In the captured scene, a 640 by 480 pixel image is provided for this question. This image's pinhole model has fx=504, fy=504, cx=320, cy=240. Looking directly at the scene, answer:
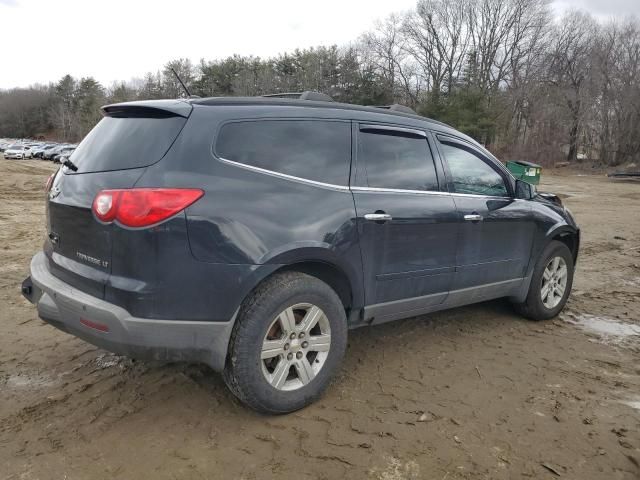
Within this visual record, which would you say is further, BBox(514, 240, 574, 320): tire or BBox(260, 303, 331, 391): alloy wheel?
BBox(514, 240, 574, 320): tire

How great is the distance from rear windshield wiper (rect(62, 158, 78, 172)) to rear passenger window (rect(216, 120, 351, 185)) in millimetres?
941

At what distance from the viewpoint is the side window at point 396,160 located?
11.1 feet

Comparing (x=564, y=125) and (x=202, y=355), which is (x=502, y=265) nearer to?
(x=202, y=355)

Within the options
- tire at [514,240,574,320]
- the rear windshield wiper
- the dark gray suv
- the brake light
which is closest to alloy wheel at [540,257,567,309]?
tire at [514,240,574,320]

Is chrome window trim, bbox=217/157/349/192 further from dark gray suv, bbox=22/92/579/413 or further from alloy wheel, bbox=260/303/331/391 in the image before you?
alloy wheel, bbox=260/303/331/391

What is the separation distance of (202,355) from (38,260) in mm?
1442

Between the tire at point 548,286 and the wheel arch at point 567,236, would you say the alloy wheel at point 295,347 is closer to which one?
the tire at point 548,286

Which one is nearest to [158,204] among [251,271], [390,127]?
[251,271]

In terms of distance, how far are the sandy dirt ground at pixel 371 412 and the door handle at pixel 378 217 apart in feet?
3.68

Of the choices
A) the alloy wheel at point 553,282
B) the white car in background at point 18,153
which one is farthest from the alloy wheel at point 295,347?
the white car in background at point 18,153

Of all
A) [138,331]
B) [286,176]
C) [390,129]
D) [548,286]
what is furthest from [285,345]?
[548,286]

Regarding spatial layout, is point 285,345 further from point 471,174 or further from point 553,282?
point 553,282

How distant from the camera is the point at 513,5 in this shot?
5378 cm

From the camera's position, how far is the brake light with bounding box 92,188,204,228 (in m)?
2.50
